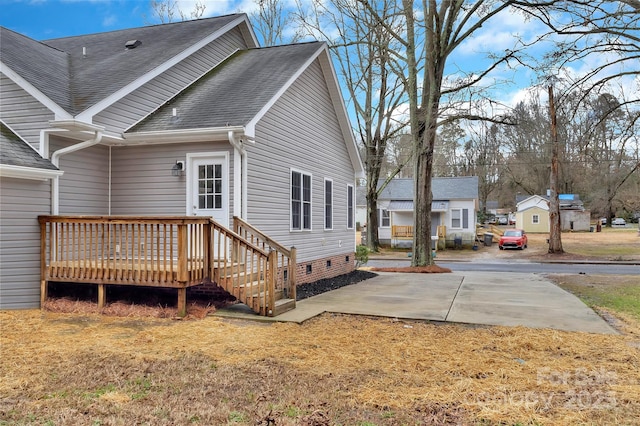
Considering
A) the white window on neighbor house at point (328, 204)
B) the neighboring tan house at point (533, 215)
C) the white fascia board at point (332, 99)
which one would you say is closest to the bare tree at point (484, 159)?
the neighboring tan house at point (533, 215)

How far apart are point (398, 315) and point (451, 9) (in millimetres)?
12627

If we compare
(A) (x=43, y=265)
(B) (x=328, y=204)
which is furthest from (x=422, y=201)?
(A) (x=43, y=265)

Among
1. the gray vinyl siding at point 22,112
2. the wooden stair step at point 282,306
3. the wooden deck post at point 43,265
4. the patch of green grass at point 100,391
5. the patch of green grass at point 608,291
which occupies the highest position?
the gray vinyl siding at point 22,112

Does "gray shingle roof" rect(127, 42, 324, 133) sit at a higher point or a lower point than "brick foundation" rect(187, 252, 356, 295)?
higher

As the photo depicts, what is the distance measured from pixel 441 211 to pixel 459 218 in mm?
1601

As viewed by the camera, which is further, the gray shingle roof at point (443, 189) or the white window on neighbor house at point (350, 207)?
the gray shingle roof at point (443, 189)

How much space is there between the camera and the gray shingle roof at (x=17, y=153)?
298 inches

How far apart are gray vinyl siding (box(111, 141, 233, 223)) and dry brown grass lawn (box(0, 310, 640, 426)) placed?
2752 millimetres

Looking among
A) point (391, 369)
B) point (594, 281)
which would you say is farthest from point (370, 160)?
point (391, 369)

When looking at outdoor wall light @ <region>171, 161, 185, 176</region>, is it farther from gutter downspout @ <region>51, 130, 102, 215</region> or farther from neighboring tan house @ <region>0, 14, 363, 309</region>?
gutter downspout @ <region>51, 130, 102, 215</region>

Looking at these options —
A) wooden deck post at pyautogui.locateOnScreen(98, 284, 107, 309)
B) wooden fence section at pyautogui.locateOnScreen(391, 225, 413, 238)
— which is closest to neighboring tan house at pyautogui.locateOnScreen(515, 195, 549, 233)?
wooden fence section at pyautogui.locateOnScreen(391, 225, 413, 238)

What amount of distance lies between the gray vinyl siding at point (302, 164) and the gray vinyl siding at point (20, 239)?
3.71 metres

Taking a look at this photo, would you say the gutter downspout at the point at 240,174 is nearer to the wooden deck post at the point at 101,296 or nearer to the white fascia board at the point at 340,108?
the wooden deck post at the point at 101,296

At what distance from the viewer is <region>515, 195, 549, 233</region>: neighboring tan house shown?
46206mm
